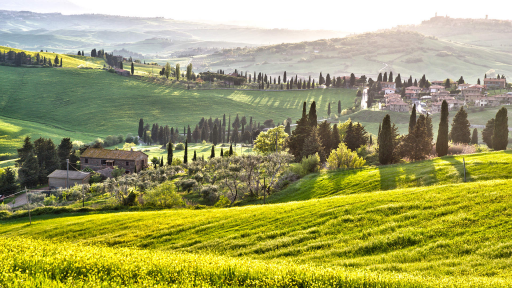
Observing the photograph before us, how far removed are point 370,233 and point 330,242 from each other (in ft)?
7.91

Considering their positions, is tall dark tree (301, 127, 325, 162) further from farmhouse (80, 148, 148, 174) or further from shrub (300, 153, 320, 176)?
farmhouse (80, 148, 148, 174)

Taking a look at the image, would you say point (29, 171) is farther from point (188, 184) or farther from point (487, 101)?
point (487, 101)

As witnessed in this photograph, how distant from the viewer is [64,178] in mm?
89875

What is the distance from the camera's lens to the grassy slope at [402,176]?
33.6m

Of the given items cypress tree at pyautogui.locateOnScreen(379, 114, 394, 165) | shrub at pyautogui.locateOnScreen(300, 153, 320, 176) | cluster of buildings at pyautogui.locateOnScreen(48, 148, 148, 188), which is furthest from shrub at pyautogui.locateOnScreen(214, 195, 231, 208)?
cluster of buildings at pyautogui.locateOnScreen(48, 148, 148, 188)

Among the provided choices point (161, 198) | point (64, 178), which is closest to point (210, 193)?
point (161, 198)

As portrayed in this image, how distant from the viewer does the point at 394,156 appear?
58.3 m

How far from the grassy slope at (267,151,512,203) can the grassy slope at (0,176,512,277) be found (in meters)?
10.9

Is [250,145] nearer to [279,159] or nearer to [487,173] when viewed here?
[279,159]

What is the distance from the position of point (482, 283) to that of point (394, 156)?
5035cm

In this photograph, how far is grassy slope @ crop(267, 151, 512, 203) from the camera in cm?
3356

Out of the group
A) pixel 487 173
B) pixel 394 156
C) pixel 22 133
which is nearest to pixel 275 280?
pixel 487 173

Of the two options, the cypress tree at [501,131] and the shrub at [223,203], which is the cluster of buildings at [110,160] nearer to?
the shrub at [223,203]

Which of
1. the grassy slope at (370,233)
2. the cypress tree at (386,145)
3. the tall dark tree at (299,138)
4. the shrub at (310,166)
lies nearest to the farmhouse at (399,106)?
the tall dark tree at (299,138)
